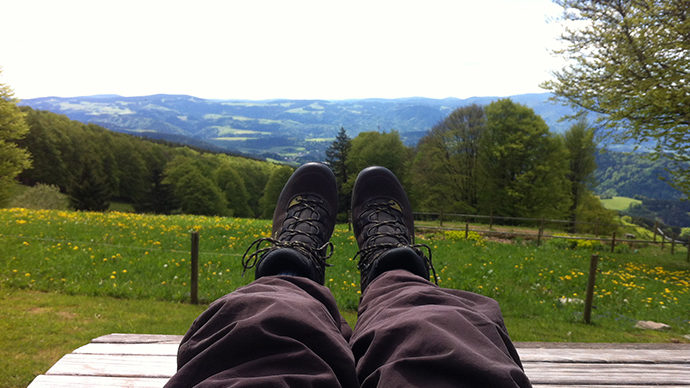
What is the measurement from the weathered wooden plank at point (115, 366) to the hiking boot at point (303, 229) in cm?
63

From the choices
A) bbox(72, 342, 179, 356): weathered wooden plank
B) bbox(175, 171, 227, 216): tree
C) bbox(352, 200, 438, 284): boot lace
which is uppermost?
bbox(352, 200, 438, 284): boot lace

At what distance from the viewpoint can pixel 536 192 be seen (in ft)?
81.9

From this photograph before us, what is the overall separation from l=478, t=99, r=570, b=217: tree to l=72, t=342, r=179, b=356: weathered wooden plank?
84.1 feet

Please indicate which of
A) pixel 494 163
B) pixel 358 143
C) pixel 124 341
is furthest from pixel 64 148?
pixel 124 341

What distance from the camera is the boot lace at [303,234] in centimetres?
212

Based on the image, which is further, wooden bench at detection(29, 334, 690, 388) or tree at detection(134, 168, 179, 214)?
tree at detection(134, 168, 179, 214)

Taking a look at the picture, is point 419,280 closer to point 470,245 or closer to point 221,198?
point 470,245

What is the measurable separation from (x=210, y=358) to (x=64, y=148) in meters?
60.4

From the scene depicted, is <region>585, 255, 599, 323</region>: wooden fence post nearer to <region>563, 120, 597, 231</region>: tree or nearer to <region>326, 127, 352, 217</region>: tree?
<region>326, 127, 352, 217</region>: tree

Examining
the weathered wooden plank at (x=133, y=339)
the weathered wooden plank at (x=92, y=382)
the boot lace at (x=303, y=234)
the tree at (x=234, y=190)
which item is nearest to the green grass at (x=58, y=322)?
the weathered wooden plank at (x=133, y=339)

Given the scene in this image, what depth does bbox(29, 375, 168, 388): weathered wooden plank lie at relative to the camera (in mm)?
1596

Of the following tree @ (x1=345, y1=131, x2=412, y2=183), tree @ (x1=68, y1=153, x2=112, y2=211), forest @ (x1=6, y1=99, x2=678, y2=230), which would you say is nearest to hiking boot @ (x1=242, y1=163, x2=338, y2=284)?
forest @ (x1=6, y1=99, x2=678, y2=230)

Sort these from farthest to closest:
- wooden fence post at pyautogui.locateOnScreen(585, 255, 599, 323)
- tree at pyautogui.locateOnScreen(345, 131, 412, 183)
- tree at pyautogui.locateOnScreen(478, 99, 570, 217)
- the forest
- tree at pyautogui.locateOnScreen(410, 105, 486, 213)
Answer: tree at pyautogui.locateOnScreen(410, 105, 486, 213), tree at pyautogui.locateOnScreen(345, 131, 412, 183), the forest, tree at pyautogui.locateOnScreen(478, 99, 570, 217), wooden fence post at pyautogui.locateOnScreen(585, 255, 599, 323)

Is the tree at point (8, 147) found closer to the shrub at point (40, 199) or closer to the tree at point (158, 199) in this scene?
the shrub at point (40, 199)
